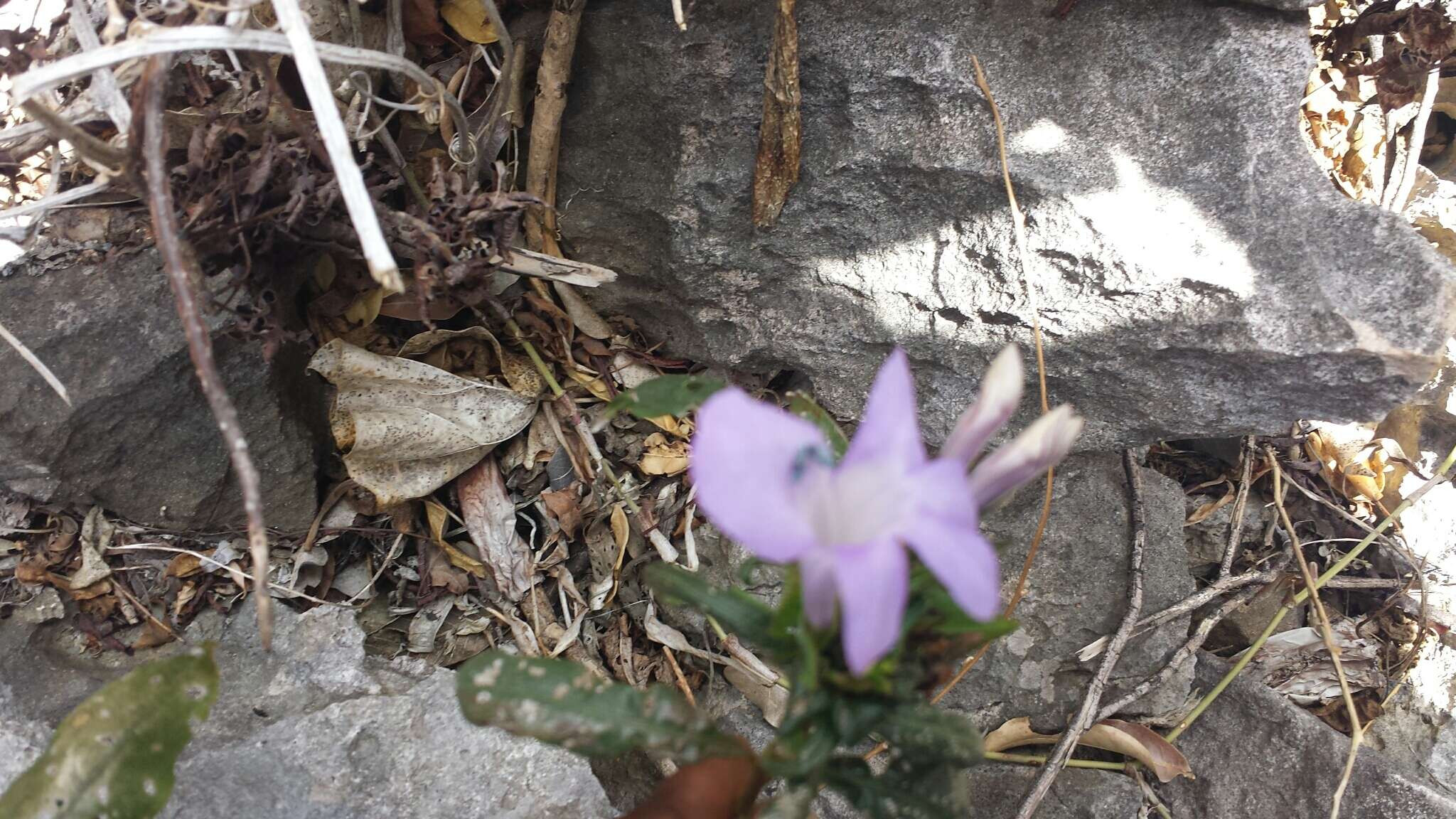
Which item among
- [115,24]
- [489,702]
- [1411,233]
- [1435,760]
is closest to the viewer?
[489,702]

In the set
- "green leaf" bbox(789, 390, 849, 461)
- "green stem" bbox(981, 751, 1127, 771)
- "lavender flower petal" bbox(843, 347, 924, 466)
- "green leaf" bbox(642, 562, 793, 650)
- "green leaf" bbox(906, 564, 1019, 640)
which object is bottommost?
"green stem" bbox(981, 751, 1127, 771)

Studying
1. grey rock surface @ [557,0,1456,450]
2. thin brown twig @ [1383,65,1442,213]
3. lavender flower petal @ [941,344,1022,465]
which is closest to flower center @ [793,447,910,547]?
lavender flower petal @ [941,344,1022,465]

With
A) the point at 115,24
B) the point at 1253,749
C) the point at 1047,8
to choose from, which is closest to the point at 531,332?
the point at 115,24

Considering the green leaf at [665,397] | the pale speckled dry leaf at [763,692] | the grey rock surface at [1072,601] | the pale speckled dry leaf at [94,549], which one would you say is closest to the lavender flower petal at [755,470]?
the green leaf at [665,397]

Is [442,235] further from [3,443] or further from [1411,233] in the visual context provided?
[1411,233]

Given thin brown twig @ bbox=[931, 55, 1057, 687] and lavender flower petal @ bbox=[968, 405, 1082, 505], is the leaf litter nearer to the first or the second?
thin brown twig @ bbox=[931, 55, 1057, 687]

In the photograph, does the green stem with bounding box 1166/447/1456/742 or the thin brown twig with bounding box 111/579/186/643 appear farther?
the green stem with bounding box 1166/447/1456/742
